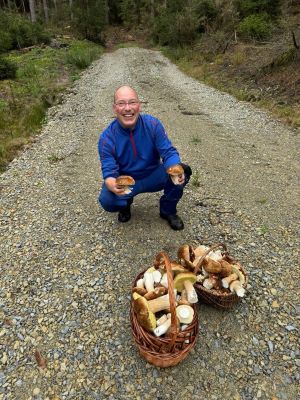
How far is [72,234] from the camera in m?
4.81

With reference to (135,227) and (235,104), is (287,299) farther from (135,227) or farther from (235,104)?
(235,104)

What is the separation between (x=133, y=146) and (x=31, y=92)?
10401 mm

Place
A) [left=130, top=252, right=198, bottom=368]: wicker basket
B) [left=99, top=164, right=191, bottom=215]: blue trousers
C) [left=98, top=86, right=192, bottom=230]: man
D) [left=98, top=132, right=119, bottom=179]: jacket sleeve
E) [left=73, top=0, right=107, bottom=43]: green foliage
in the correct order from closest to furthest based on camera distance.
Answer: [left=130, top=252, right=198, bottom=368]: wicker basket
[left=98, top=86, right=192, bottom=230]: man
[left=98, top=132, right=119, bottom=179]: jacket sleeve
[left=99, top=164, right=191, bottom=215]: blue trousers
[left=73, top=0, right=107, bottom=43]: green foliage

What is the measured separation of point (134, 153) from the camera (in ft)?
13.1

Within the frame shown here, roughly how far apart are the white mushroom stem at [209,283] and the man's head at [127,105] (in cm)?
194

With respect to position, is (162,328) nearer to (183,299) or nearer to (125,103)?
(183,299)

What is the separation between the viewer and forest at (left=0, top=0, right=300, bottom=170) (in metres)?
10.7

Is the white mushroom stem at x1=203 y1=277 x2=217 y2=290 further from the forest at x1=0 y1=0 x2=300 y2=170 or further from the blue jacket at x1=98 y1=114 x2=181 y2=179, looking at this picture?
the forest at x1=0 y1=0 x2=300 y2=170

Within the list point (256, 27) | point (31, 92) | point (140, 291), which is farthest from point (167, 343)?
point (256, 27)

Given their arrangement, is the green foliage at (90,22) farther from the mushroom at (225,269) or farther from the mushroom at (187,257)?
the mushroom at (225,269)

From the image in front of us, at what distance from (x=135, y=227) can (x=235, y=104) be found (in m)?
8.69

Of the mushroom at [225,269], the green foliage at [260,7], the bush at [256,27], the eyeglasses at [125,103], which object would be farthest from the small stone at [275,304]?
the green foliage at [260,7]

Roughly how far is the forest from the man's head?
15.6 ft

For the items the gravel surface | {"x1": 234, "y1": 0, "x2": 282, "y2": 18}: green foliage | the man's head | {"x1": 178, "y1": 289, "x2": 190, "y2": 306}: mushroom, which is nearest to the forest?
{"x1": 234, "y1": 0, "x2": 282, "y2": 18}: green foliage
